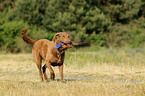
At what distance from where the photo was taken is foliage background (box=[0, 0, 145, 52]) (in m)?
26.9

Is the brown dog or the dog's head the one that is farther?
the brown dog

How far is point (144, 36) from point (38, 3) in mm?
15700

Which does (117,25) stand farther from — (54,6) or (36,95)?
(36,95)

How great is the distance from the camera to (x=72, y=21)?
101 ft

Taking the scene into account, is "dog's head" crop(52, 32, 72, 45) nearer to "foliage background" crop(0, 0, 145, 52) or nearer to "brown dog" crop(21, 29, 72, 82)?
"brown dog" crop(21, 29, 72, 82)

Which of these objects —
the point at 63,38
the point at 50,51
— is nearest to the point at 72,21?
the point at 50,51

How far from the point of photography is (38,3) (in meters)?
32.5

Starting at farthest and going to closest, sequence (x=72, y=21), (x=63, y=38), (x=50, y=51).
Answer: (x=72, y=21) < (x=50, y=51) < (x=63, y=38)

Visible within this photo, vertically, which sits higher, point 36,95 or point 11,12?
point 11,12

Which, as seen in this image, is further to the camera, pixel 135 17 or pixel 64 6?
pixel 135 17

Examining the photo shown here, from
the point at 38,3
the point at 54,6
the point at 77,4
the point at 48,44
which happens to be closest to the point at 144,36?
the point at 77,4

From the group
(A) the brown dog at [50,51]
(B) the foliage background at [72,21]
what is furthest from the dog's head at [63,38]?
(B) the foliage background at [72,21]

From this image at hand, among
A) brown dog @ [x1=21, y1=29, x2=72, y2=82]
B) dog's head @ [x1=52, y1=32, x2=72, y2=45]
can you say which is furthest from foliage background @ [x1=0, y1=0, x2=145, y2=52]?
dog's head @ [x1=52, y1=32, x2=72, y2=45]

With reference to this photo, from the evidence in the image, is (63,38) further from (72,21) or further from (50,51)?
(72,21)
